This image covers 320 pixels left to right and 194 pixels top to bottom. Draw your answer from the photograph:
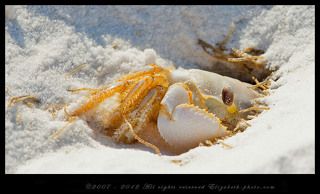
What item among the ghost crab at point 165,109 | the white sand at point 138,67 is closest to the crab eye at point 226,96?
the ghost crab at point 165,109

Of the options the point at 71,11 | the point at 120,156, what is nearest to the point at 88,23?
the point at 71,11

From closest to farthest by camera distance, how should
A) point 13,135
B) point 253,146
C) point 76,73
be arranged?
point 253,146
point 13,135
point 76,73

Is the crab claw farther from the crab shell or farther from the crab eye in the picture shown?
the crab eye

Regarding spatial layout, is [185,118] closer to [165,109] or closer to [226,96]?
[165,109]

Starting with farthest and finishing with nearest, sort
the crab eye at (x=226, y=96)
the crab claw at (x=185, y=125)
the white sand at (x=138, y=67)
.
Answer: the crab eye at (x=226, y=96) → the crab claw at (x=185, y=125) → the white sand at (x=138, y=67)

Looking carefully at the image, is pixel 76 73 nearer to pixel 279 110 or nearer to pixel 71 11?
pixel 71 11

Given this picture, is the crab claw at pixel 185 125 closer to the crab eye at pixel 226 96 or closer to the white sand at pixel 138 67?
the white sand at pixel 138 67

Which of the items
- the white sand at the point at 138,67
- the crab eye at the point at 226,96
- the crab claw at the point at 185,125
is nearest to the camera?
the white sand at the point at 138,67
